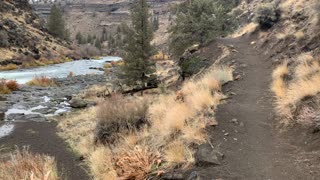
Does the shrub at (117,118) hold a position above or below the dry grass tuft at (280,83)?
below

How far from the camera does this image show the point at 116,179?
9305mm

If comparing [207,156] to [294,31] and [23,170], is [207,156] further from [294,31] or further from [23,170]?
[294,31]

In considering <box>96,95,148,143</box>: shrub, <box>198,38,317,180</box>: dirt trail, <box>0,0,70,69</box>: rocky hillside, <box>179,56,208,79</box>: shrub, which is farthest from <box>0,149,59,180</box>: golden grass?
<box>0,0,70,69</box>: rocky hillside

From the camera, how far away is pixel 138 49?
3002cm

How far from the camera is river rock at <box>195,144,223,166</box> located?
8.28 meters

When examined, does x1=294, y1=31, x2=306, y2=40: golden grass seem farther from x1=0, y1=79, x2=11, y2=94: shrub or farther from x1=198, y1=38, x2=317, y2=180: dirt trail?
x1=0, y1=79, x2=11, y2=94: shrub

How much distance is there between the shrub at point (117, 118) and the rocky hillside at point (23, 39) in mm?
46558

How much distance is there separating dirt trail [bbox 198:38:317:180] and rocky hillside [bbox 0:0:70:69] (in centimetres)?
5109

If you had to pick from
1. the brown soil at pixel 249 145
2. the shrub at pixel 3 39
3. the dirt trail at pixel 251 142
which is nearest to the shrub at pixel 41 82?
the brown soil at pixel 249 145

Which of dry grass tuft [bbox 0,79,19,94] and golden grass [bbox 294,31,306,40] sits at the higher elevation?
golden grass [bbox 294,31,306,40]

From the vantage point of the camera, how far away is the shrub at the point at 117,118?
14.8m

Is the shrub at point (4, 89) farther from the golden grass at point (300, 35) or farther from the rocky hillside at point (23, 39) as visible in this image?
the golden grass at point (300, 35)

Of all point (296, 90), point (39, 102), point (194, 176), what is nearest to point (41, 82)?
point (39, 102)

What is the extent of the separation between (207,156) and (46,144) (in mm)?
10938
